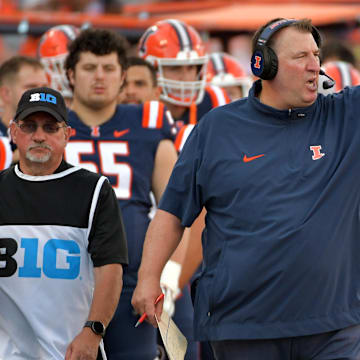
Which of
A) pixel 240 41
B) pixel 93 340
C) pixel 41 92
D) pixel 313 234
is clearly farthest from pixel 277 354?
pixel 240 41

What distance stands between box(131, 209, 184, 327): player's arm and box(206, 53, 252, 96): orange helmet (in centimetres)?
373

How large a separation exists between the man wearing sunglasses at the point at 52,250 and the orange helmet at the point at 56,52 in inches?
113

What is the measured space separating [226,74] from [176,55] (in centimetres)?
148

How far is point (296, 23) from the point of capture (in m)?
4.09

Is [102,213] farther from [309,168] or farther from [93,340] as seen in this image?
[309,168]

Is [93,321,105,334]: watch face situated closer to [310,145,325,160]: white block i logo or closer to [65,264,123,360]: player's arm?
[65,264,123,360]: player's arm

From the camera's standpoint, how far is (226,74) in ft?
26.8

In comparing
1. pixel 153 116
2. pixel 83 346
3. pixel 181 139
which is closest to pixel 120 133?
pixel 153 116

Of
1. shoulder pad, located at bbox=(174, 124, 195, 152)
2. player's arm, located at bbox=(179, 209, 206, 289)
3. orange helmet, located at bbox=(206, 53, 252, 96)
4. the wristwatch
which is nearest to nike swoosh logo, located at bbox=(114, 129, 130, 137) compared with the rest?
shoulder pad, located at bbox=(174, 124, 195, 152)

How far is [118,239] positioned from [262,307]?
724 millimetres

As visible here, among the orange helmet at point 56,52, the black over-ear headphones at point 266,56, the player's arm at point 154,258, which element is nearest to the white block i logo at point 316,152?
the black over-ear headphones at point 266,56

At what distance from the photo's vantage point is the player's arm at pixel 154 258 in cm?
394

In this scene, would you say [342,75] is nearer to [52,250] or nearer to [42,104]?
[42,104]

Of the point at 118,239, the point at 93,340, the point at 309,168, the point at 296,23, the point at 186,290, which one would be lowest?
the point at 186,290
